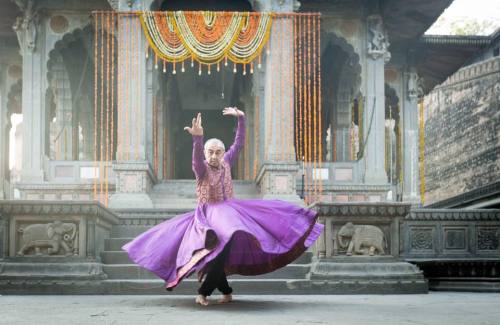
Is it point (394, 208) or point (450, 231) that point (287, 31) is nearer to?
point (450, 231)

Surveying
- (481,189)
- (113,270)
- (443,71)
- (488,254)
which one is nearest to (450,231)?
(488,254)

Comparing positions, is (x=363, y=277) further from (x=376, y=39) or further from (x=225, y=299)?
(x=376, y=39)

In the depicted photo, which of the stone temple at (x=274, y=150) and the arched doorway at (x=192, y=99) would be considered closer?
the stone temple at (x=274, y=150)

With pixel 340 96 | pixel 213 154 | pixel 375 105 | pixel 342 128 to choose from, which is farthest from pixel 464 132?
pixel 213 154

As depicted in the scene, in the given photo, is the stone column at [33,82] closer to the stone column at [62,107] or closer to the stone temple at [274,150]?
the stone temple at [274,150]

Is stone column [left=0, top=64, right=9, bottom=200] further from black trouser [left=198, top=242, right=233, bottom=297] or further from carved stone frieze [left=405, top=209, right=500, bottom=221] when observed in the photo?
black trouser [left=198, top=242, right=233, bottom=297]

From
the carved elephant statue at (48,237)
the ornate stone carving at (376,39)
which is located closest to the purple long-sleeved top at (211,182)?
the carved elephant statue at (48,237)

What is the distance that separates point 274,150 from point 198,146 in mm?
8536

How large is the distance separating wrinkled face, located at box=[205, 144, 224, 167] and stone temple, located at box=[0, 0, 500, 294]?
211 cm

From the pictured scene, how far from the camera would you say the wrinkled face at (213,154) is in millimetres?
7258

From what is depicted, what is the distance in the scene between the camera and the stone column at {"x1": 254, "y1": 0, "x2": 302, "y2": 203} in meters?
15.3

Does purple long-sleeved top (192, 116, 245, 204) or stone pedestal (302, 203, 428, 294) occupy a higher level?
purple long-sleeved top (192, 116, 245, 204)

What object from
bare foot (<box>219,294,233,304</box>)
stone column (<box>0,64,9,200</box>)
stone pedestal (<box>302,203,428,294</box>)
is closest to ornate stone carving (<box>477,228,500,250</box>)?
stone pedestal (<box>302,203,428,294</box>)

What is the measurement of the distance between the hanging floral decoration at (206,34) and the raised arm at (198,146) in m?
8.83
